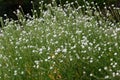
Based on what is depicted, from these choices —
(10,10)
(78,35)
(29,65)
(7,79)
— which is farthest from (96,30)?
(10,10)

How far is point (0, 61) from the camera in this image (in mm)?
6227

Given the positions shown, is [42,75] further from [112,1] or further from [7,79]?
[112,1]

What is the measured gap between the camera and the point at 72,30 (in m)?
6.76

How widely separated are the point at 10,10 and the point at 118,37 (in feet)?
23.5

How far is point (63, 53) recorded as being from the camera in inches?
224

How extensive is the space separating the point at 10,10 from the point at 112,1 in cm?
342

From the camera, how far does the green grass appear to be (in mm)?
5391

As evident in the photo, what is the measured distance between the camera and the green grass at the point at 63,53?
539 centimetres

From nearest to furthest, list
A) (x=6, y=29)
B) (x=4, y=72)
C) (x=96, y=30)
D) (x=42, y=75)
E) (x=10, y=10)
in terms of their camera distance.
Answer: (x=42, y=75) < (x=4, y=72) < (x=96, y=30) < (x=6, y=29) < (x=10, y=10)

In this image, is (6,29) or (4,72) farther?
(6,29)

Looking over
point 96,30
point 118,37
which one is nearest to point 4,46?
point 96,30

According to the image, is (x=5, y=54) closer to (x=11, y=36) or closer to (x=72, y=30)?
(x=11, y=36)

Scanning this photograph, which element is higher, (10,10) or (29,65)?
(29,65)

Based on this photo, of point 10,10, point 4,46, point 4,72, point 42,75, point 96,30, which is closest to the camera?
point 42,75
